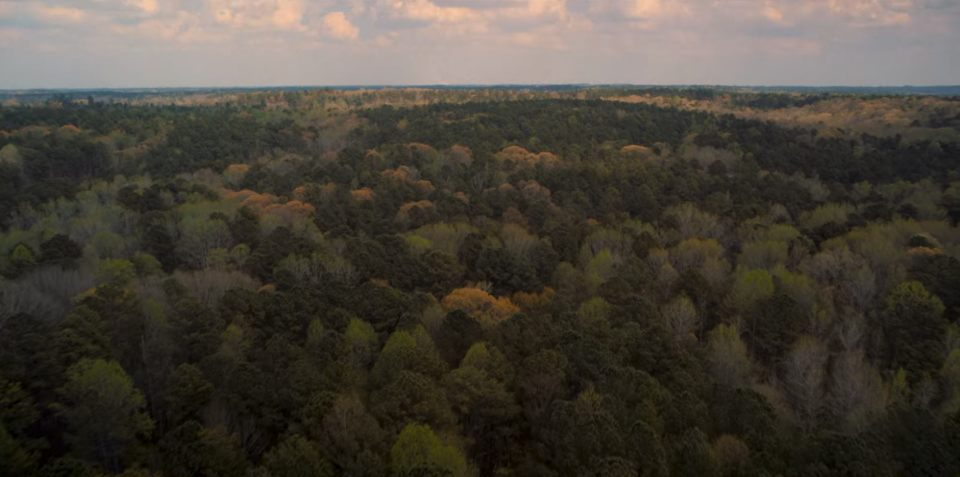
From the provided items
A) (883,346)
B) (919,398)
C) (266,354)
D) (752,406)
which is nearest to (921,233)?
(883,346)

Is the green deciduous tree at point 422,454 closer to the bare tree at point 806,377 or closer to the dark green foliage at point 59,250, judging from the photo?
A: the bare tree at point 806,377

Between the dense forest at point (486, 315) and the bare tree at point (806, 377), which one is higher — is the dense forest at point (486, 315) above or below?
above

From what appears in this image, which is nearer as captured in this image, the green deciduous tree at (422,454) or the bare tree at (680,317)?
the green deciduous tree at (422,454)

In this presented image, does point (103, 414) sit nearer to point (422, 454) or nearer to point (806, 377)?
point (422, 454)

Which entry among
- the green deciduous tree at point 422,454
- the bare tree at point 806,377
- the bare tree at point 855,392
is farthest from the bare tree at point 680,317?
the green deciduous tree at point 422,454

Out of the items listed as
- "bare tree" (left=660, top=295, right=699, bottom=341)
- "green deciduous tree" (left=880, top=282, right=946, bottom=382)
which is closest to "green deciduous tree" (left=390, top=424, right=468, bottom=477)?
"bare tree" (left=660, top=295, right=699, bottom=341)

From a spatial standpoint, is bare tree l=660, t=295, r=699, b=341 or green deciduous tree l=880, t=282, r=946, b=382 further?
bare tree l=660, t=295, r=699, b=341

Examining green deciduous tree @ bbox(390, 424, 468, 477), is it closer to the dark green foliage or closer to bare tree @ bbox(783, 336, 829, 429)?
bare tree @ bbox(783, 336, 829, 429)

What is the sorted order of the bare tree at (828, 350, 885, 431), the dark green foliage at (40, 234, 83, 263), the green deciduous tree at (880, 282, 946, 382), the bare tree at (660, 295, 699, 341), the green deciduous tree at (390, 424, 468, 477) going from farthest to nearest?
the dark green foliage at (40, 234, 83, 263)
the bare tree at (660, 295, 699, 341)
the green deciduous tree at (880, 282, 946, 382)
the bare tree at (828, 350, 885, 431)
the green deciduous tree at (390, 424, 468, 477)

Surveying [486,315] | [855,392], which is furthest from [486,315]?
[855,392]
